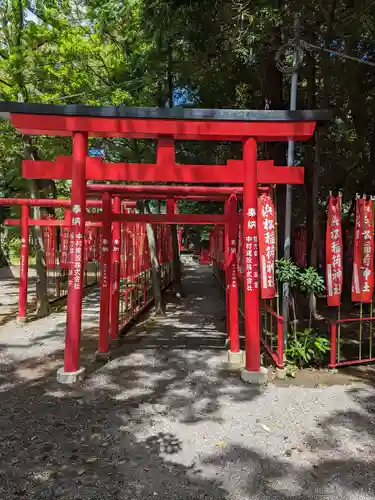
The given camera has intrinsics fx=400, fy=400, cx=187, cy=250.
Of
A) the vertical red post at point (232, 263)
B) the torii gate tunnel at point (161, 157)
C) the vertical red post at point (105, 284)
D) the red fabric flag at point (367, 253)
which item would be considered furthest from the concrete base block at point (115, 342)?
the red fabric flag at point (367, 253)

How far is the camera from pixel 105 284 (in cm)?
715

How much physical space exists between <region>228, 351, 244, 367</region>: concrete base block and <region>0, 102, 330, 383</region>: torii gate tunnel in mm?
811

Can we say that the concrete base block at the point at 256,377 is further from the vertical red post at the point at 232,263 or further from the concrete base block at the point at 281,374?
the vertical red post at the point at 232,263

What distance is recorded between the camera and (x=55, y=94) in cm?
1046

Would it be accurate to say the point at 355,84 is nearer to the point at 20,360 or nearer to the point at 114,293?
Result: the point at 114,293

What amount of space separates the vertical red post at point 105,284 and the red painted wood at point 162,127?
1847 mm

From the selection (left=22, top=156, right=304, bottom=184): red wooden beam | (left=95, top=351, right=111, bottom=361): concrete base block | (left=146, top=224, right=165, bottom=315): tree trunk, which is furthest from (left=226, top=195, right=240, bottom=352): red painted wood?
(left=146, top=224, right=165, bottom=315): tree trunk

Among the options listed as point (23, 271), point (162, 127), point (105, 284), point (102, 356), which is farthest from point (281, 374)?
point (23, 271)

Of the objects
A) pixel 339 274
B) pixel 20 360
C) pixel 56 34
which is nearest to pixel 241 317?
pixel 339 274

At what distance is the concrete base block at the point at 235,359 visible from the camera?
21.6 ft

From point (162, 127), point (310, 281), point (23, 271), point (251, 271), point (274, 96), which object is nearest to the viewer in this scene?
point (162, 127)

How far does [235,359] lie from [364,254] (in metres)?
2.66

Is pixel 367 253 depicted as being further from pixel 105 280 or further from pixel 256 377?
pixel 105 280

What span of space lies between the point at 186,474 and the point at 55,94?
985 cm
